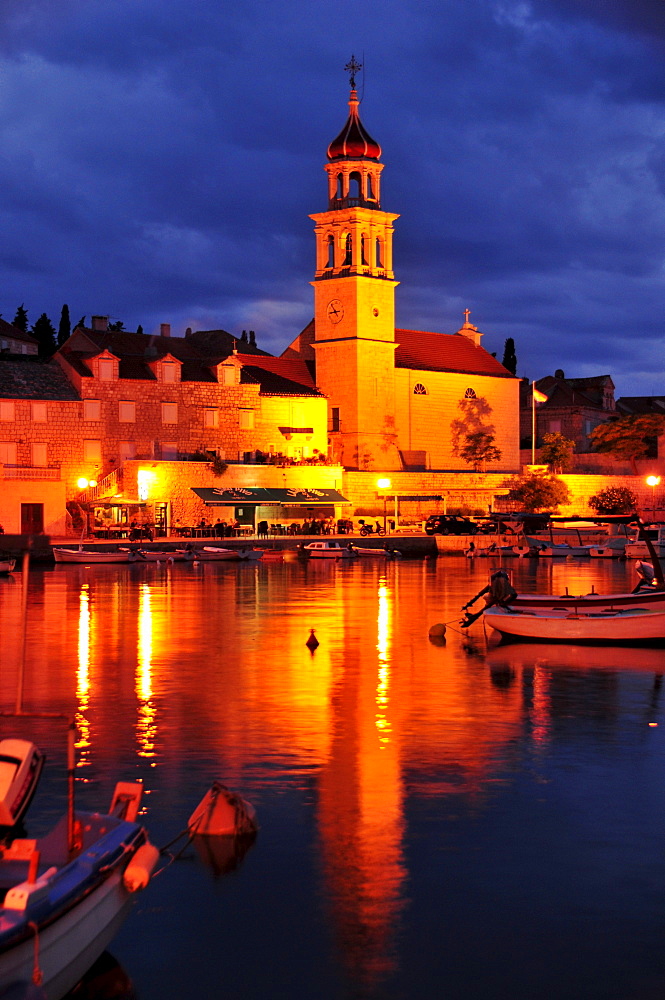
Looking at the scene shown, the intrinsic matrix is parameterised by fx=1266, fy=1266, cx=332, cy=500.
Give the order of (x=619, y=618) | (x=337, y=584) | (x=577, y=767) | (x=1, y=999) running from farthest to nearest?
(x=337, y=584) < (x=619, y=618) < (x=577, y=767) < (x=1, y=999)

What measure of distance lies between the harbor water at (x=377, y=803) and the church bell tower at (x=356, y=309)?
173 feet

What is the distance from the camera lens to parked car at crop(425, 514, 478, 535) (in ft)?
265

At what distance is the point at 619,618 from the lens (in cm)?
2786

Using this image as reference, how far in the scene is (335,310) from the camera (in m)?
85.3

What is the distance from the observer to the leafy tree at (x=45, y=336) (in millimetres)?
103125

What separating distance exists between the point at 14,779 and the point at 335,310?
76.9 metres

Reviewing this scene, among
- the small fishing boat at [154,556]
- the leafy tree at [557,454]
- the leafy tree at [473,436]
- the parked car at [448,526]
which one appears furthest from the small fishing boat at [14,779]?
the leafy tree at [557,454]

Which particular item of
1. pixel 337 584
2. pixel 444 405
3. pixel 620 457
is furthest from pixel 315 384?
pixel 337 584

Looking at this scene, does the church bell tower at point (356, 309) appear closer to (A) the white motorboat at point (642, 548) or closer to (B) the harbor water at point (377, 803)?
(A) the white motorboat at point (642, 548)

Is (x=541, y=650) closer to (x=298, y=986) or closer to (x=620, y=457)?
(x=298, y=986)

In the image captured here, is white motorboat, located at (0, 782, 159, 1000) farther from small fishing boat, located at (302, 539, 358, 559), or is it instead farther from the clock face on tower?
the clock face on tower

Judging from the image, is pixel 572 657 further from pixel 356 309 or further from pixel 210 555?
pixel 356 309

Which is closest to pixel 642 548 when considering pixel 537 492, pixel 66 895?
pixel 537 492

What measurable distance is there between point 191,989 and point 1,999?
183 cm
